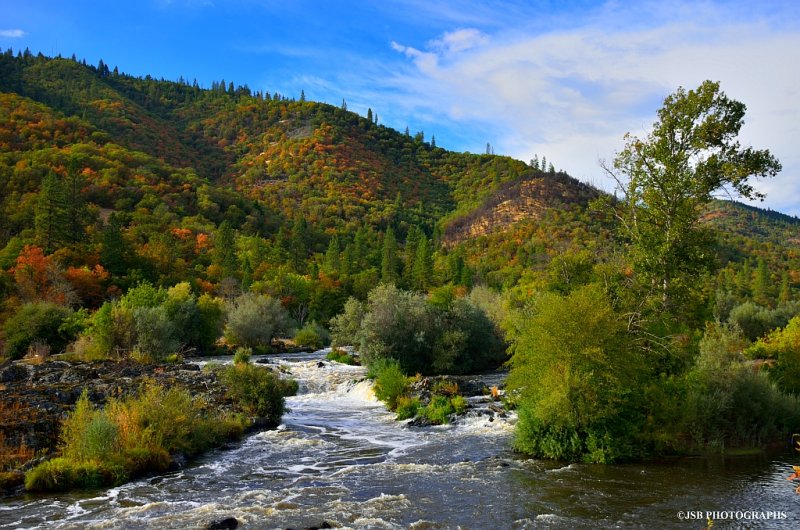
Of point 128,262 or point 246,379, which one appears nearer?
point 246,379

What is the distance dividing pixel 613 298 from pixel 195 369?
82.7 feet

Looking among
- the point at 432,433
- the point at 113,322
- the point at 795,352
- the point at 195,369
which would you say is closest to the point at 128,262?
the point at 113,322

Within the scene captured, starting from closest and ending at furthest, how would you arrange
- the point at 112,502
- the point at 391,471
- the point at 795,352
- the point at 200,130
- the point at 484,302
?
the point at 112,502
the point at 391,471
the point at 795,352
the point at 484,302
the point at 200,130

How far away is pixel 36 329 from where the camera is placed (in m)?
40.6

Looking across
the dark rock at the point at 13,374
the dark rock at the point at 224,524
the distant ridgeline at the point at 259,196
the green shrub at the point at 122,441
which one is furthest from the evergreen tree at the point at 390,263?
the dark rock at the point at 224,524

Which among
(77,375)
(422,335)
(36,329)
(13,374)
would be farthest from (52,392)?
(36,329)

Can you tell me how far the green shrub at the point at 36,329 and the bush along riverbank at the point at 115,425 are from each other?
1676cm

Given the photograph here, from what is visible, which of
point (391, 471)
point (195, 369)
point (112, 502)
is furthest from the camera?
point (195, 369)

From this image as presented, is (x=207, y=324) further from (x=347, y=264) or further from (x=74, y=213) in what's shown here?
(x=347, y=264)

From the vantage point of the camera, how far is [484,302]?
195 ft

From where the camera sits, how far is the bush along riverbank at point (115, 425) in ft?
47.2

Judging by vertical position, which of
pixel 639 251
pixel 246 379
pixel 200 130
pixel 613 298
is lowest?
pixel 246 379

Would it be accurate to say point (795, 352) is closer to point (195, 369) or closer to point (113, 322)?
point (195, 369)

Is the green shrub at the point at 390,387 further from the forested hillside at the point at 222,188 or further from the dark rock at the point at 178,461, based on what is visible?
the forested hillside at the point at 222,188
